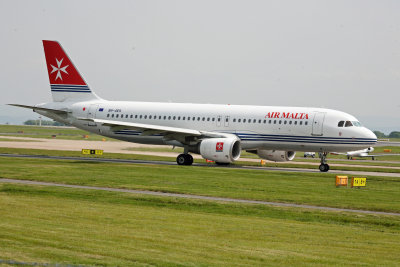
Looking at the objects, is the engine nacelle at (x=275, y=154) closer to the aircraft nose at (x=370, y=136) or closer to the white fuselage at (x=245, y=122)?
the white fuselage at (x=245, y=122)

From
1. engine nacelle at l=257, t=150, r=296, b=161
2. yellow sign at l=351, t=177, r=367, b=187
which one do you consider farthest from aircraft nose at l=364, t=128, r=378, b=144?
yellow sign at l=351, t=177, r=367, b=187

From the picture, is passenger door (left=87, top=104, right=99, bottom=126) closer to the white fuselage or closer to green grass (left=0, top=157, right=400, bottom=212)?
the white fuselage

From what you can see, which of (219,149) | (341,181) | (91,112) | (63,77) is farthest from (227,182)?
(63,77)

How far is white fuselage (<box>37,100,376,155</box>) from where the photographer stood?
4616cm

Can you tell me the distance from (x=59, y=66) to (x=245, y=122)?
17630 mm

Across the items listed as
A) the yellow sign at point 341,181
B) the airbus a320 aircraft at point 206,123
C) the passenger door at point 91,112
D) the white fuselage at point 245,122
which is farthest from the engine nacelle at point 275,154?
the yellow sign at point 341,181

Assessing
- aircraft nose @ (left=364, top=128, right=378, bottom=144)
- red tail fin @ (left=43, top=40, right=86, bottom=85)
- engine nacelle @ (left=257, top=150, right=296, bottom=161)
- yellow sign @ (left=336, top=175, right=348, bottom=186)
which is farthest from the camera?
red tail fin @ (left=43, top=40, right=86, bottom=85)

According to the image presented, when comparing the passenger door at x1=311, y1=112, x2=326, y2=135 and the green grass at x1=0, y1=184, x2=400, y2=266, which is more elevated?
the passenger door at x1=311, y1=112, x2=326, y2=135

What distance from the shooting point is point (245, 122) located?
159ft

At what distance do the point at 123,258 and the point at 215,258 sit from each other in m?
2.23

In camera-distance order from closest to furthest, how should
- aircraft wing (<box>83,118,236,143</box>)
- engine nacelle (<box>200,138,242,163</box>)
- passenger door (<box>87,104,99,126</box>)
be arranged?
engine nacelle (<box>200,138,242,163</box>) → aircraft wing (<box>83,118,236,143</box>) → passenger door (<box>87,104,99,126</box>)

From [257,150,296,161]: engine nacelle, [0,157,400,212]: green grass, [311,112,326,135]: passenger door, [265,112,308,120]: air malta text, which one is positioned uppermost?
[265,112,308,120]: air malta text

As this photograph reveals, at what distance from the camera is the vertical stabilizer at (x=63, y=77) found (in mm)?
55125

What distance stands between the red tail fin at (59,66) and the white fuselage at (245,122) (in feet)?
6.91
